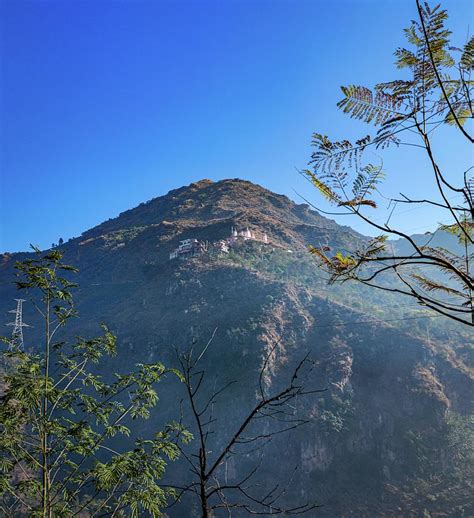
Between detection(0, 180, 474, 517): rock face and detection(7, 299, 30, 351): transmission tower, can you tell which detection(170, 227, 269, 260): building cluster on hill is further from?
detection(7, 299, 30, 351): transmission tower

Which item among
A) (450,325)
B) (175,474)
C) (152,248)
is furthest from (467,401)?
(152,248)

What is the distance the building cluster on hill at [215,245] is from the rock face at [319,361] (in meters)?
0.71

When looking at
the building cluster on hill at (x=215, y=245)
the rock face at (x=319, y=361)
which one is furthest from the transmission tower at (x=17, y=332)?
the building cluster on hill at (x=215, y=245)

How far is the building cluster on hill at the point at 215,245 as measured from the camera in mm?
33062

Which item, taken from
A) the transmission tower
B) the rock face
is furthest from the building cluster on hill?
the transmission tower

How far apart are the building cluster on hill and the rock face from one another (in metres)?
0.71

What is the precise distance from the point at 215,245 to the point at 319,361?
1681 cm

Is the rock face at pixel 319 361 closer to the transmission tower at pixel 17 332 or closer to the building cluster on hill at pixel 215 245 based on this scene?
the building cluster on hill at pixel 215 245

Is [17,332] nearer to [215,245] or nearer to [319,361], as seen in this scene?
[215,245]

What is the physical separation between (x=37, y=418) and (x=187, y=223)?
139ft

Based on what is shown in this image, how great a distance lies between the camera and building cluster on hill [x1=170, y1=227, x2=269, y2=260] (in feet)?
108

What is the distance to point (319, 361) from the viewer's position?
63.9 ft

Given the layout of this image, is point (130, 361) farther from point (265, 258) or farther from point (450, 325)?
point (450, 325)

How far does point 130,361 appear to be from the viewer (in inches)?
906
